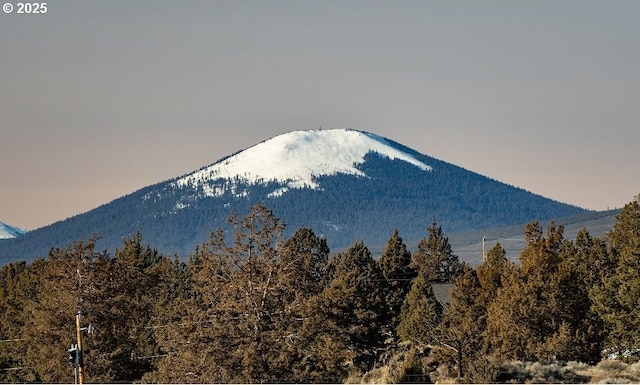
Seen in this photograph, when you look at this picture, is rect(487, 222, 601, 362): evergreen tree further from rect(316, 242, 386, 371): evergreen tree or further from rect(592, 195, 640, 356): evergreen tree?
rect(316, 242, 386, 371): evergreen tree

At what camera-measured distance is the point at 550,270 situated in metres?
61.6

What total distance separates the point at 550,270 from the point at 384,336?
18.4m

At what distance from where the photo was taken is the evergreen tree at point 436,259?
104188mm

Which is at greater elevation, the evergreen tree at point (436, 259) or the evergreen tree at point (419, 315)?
the evergreen tree at point (436, 259)

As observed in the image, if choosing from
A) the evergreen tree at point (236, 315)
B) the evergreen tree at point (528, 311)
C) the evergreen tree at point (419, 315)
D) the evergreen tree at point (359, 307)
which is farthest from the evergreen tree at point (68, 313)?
the evergreen tree at point (528, 311)

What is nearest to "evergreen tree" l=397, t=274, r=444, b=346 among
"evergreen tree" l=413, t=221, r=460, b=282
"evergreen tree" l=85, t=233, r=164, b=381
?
"evergreen tree" l=85, t=233, r=164, b=381

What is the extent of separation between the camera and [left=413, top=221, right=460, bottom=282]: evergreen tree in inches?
4102

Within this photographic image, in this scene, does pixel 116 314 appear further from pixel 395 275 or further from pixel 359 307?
pixel 395 275

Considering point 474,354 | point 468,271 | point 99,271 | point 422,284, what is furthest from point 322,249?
point 474,354

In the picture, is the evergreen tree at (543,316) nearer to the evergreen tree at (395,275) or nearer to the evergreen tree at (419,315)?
the evergreen tree at (419,315)

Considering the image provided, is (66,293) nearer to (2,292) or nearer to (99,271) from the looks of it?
(99,271)

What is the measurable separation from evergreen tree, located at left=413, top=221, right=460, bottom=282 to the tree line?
17.0 m

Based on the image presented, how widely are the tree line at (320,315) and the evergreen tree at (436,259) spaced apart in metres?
17.0

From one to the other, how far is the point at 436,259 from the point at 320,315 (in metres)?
52.1
